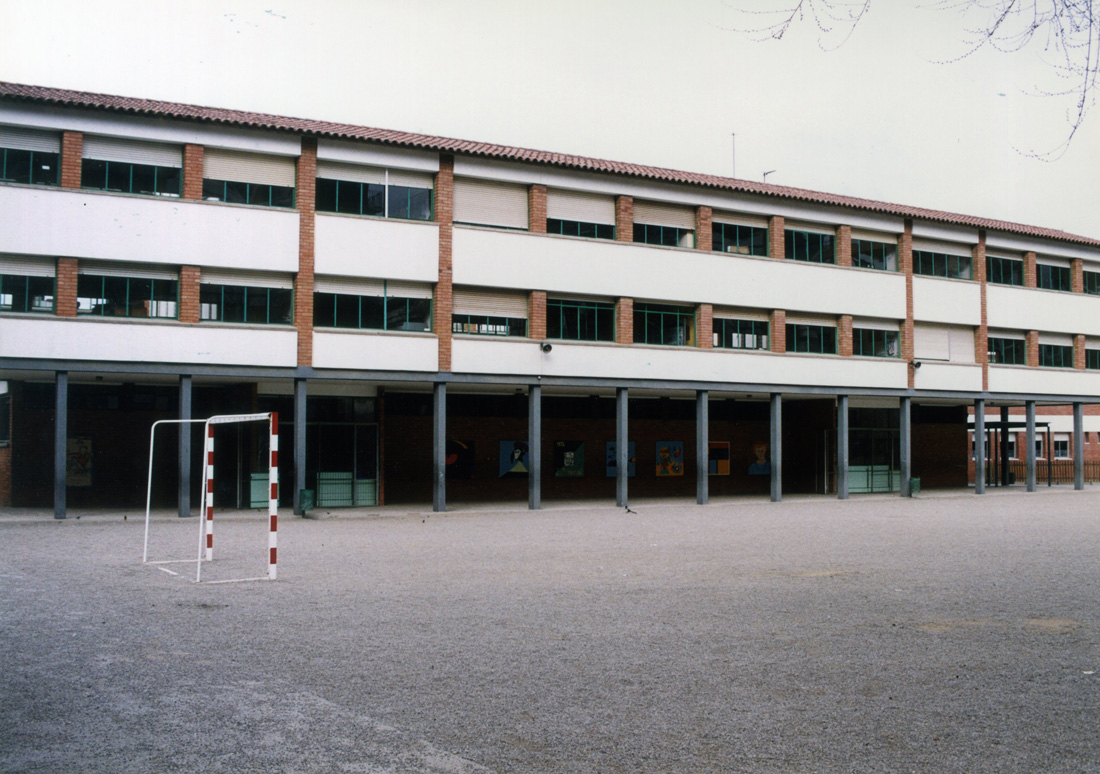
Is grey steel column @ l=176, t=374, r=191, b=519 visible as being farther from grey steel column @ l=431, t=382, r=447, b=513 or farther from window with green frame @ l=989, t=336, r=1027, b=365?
window with green frame @ l=989, t=336, r=1027, b=365

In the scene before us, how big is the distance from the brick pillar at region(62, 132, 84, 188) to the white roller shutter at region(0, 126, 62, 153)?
0.21 m

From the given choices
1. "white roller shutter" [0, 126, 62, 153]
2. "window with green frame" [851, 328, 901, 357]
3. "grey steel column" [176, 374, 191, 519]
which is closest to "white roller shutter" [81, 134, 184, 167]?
"white roller shutter" [0, 126, 62, 153]

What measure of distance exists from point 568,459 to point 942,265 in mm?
16063

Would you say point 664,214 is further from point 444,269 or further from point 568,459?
point 568,459

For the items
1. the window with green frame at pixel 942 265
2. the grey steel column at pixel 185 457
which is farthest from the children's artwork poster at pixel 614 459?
the grey steel column at pixel 185 457

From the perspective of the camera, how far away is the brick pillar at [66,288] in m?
22.8

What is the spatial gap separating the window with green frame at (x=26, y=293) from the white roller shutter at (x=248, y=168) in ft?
15.3

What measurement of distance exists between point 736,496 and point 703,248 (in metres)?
9.71

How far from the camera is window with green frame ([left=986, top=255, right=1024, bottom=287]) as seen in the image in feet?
122

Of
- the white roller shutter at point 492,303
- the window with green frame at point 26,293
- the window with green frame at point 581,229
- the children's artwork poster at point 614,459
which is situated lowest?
the children's artwork poster at point 614,459

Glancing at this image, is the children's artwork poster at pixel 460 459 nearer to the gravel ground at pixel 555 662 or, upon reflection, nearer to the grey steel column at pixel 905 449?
the gravel ground at pixel 555 662

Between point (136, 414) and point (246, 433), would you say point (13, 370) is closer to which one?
point (136, 414)

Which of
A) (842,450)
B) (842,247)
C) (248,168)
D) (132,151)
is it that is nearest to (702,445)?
(842,450)

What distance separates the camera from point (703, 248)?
30875mm
